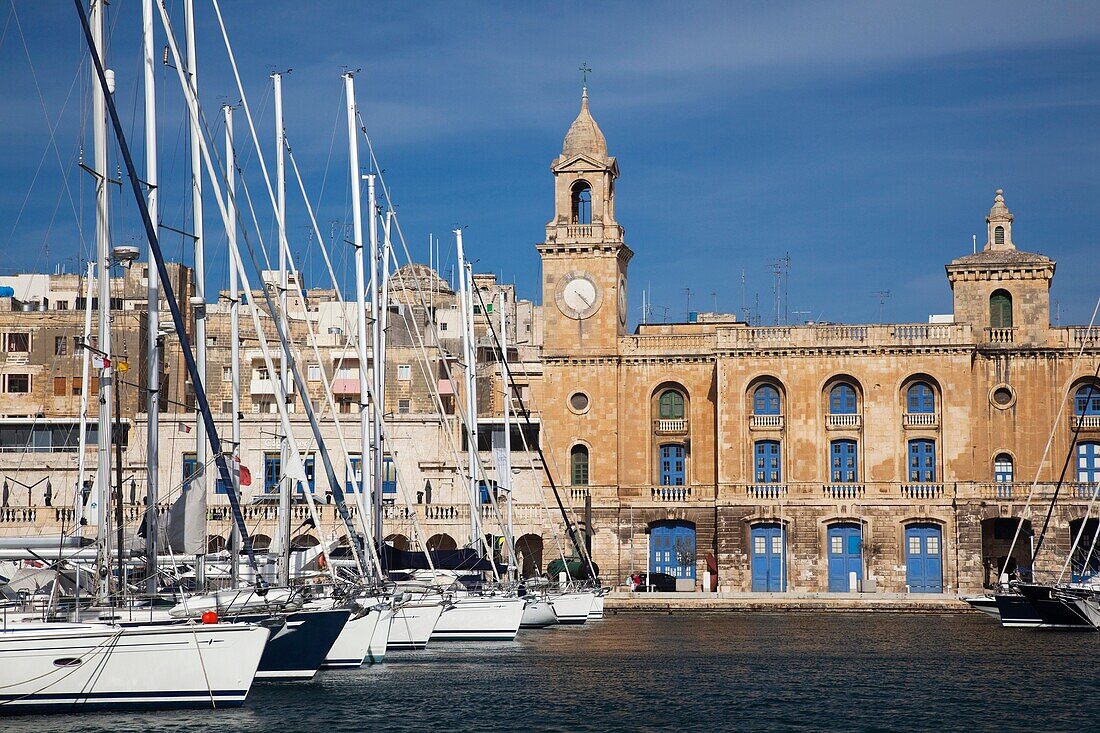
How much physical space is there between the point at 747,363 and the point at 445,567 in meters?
23.7

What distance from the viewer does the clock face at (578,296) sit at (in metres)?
69.2

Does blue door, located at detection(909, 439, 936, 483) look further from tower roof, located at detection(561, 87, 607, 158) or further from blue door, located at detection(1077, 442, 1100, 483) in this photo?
tower roof, located at detection(561, 87, 607, 158)

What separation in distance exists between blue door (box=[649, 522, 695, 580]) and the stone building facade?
8cm

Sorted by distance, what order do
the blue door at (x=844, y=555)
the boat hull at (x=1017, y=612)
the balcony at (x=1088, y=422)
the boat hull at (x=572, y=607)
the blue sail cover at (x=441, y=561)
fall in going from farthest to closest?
the balcony at (x=1088, y=422) → the blue door at (x=844, y=555) → the boat hull at (x=572, y=607) → the boat hull at (x=1017, y=612) → the blue sail cover at (x=441, y=561)

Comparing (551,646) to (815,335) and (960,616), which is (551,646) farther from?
(815,335)

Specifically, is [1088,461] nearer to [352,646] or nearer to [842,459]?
[842,459]

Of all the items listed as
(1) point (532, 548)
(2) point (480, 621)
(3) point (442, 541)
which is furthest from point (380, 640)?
(1) point (532, 548)

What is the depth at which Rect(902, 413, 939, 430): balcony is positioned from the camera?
2625 inches

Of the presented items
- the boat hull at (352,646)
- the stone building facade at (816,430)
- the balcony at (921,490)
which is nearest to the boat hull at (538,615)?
the boat hull at (352,646)

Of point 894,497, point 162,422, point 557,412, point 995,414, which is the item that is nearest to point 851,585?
point 894,497

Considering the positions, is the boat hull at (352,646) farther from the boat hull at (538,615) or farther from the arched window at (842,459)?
the arched window at (842,459)

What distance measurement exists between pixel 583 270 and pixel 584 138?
5917 mm

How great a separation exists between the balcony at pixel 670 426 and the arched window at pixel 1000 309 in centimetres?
1333

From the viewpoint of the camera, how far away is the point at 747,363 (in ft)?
222
